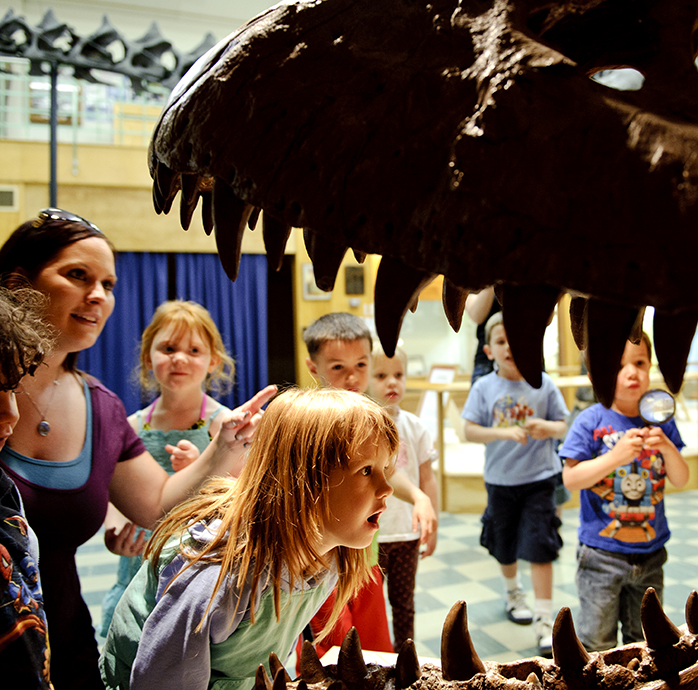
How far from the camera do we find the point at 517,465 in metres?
2.83

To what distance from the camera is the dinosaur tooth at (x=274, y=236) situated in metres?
0.70

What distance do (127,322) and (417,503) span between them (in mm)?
5027

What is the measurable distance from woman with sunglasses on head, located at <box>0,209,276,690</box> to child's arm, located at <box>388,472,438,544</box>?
0.86 metres

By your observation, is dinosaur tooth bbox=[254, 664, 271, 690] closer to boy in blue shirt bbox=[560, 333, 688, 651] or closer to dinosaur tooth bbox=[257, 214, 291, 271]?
dinosaur tooth bbox=[257, 214, 291, 271]

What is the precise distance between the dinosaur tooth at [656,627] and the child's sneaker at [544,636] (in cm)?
189

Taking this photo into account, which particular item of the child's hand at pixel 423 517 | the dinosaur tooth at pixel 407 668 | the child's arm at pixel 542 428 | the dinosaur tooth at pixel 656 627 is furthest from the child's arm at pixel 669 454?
the dinosaur tooth at pixel 407 668

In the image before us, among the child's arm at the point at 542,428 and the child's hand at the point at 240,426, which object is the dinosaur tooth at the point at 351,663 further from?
the child's arm at the point at 542,428

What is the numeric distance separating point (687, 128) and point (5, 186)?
666 cm

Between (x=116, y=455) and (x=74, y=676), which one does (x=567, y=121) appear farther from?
(x=74, y=676)

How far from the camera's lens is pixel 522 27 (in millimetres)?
688

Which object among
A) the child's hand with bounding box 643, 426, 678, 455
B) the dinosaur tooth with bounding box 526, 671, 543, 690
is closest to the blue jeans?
the child's hand with bounding box 643, 426, 678, 455

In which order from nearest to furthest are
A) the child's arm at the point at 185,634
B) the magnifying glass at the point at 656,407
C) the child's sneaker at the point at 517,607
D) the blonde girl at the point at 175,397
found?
the child's arm at the point at 185,634 → the blonde girl at the point at 175,397 → the magnifying glass at the point at 656,407 → the child's sneaker at the point at 517,607

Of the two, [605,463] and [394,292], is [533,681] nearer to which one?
[394,292]

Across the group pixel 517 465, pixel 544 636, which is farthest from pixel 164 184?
pixel 544 636
